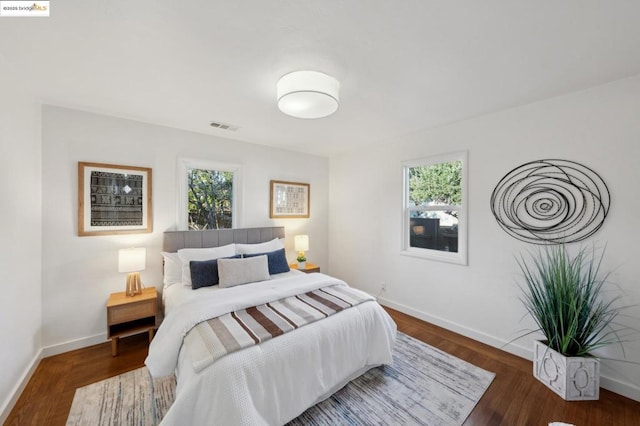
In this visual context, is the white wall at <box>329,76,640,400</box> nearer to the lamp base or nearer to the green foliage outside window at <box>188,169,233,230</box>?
the green foliage outside window at <box>188,169,233,230</box>

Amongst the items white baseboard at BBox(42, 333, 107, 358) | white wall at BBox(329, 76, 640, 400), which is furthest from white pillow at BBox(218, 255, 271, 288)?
white wall at BBox(329, 76, 640, 400)

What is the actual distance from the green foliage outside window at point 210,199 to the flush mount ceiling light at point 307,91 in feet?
6.45

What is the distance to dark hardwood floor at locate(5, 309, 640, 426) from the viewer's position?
1750mm

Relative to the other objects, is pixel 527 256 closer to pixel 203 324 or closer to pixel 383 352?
pixel 383 352

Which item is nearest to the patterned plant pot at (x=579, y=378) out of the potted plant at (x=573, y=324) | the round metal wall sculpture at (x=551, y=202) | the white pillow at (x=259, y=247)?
the potted plant at (x=573, y=324)

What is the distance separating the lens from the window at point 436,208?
117 inches

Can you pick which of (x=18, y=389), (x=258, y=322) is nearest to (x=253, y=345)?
(x=258, y=322)

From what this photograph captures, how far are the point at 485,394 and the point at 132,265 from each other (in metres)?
3.42

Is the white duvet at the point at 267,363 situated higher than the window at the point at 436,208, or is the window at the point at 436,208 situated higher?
the window at the point at 436,208

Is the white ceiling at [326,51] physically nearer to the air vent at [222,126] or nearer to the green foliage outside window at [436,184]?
the air vent at [222,126]

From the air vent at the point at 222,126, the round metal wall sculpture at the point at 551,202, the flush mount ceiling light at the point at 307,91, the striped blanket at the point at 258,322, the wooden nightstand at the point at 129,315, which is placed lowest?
the wooden nightstand at the point at 129,315

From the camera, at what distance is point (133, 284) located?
2.69 meters

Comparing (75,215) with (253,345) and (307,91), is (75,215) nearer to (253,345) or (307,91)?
(253,345)

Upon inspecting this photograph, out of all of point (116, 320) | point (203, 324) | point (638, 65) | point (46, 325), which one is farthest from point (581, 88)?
point (46, 325)
